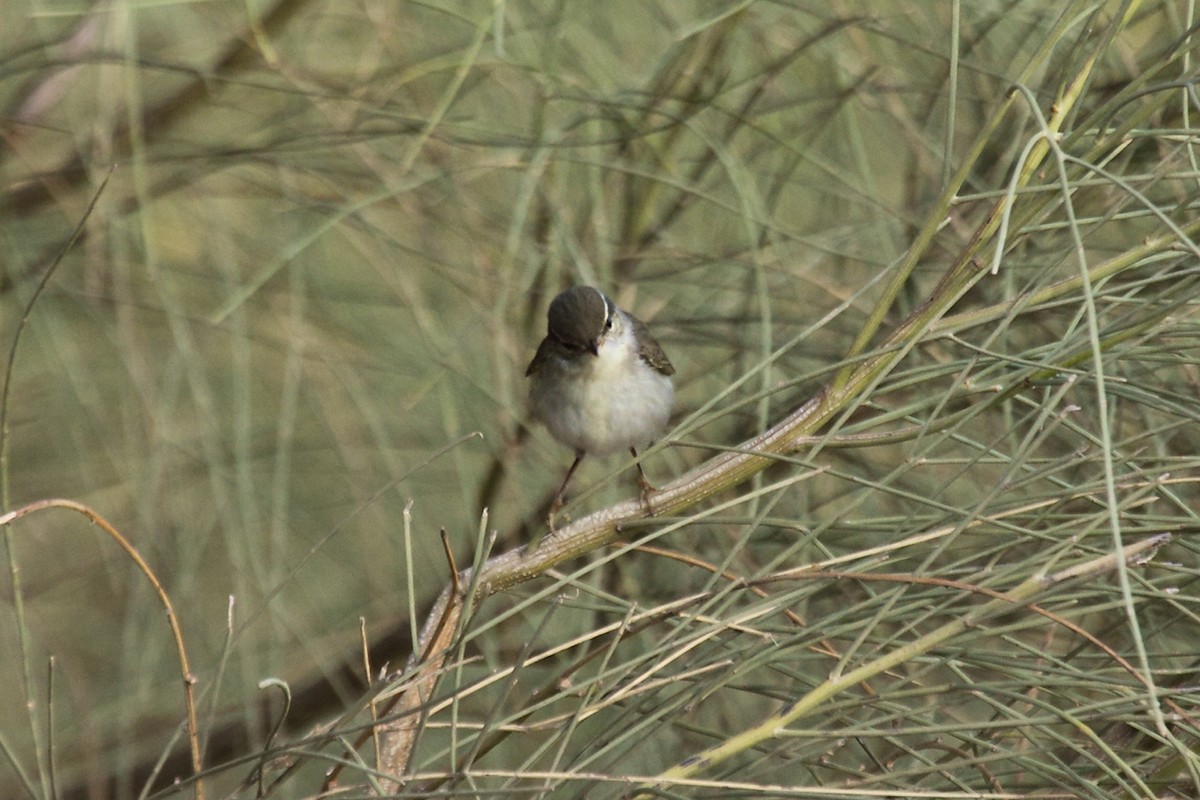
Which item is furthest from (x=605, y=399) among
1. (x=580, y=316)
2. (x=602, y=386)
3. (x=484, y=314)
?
(x=484, y=314)

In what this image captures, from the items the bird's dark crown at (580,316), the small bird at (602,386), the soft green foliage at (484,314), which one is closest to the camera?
the soft green foliage at (484,314)

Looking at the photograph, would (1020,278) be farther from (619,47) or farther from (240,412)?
(240,412)

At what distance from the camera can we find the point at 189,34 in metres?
3.39

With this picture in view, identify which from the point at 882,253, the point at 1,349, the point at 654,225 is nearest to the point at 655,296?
the point at 654,225

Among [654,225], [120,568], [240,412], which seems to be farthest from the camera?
[120,568]

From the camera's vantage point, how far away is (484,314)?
2953 mm

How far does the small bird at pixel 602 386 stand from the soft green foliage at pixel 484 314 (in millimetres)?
81

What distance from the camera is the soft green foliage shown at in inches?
102

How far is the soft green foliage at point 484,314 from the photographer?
2594 mm

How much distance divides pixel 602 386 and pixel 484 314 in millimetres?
366

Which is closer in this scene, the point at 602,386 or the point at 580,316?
the point at 580,316

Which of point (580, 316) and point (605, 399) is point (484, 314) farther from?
point (605, 399)

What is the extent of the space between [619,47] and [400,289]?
0.96m

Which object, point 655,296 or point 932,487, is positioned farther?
point 655,296
